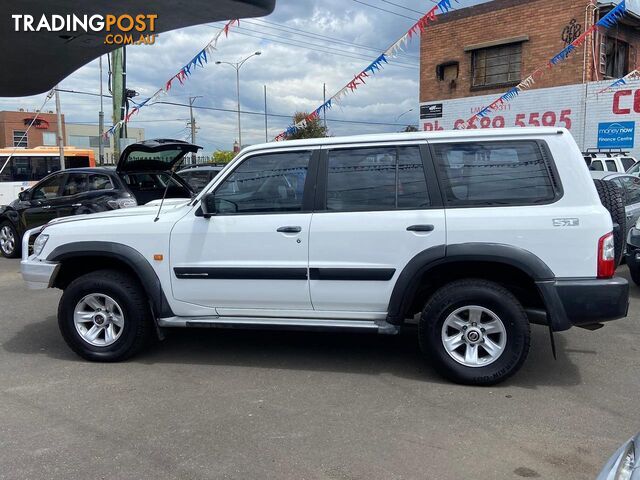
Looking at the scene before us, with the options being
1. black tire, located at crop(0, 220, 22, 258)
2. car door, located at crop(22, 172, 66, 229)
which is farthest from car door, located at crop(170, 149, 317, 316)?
black tire, located at crop(0, 220, 22, 258)

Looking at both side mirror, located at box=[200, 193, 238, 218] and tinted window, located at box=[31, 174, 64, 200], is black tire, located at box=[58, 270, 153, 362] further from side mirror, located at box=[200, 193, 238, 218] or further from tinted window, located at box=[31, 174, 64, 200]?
tinted window, located at box=[31, 174, 64, 200]

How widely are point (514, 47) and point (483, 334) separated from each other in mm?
16174

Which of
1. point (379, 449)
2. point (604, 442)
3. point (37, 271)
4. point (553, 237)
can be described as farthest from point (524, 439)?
point (37, 271)

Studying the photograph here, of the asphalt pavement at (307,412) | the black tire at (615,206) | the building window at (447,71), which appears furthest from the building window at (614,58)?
the asphalt pavement at (307,412)

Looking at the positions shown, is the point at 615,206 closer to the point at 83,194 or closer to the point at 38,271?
the point at 38,271

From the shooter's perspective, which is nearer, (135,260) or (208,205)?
(208,205)

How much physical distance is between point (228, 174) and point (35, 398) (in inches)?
90.3

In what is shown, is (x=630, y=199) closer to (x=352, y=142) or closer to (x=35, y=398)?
(x=352, y=142)

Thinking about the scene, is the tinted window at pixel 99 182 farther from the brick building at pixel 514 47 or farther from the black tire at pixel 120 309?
the brick building at pixel 514 47

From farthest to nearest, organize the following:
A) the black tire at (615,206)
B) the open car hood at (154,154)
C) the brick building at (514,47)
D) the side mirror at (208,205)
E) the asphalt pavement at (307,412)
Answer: the brick building at (514,47)
the open car hood at (154,154)
the black tire at (615,206)
the side mirror at (208,205)
the asphalt pavement at (307,412)

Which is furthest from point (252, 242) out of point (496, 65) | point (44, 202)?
point (496, 65)

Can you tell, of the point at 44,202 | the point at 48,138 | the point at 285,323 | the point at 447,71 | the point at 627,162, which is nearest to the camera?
the point at 285,323

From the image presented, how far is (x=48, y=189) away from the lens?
36.7 ft

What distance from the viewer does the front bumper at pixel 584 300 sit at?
404 cm
